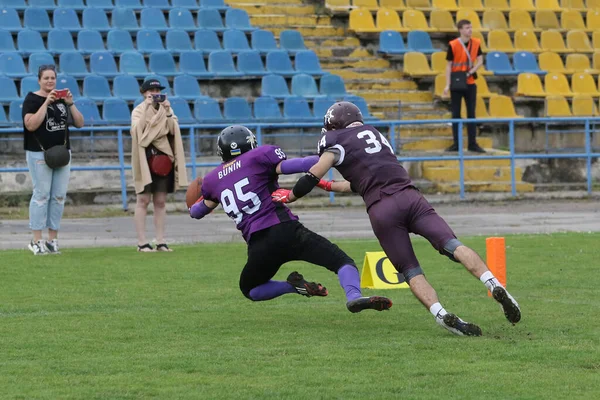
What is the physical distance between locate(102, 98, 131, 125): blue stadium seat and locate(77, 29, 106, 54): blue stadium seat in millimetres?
2031

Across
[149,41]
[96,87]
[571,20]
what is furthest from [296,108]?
[571,20]

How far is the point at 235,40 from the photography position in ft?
71.6

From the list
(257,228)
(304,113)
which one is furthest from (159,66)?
(257,228)

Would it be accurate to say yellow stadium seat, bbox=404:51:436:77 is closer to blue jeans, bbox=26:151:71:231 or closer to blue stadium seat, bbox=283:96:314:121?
blue stadium seat, bbox=283:96:314:121

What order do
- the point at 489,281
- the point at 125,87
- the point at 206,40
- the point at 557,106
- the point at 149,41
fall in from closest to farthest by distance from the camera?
1. the point at 489,281
2. the point at 125,87
3. the point at 149,41
4. the point at 206,40
5. the point at 557,106

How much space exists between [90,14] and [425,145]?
22.7 feet

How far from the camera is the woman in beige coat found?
12.8 m

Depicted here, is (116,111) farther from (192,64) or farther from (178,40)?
(178,40)

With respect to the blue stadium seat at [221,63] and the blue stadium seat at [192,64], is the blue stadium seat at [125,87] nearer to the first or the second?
the blue stadium seat at [192,64]

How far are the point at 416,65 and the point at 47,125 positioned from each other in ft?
37.0

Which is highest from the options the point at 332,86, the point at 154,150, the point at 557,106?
the point at 154,150

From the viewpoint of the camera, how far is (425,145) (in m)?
20.8

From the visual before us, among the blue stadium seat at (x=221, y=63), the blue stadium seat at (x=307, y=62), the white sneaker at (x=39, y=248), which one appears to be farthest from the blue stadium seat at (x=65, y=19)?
the white sneaker at (x=39, y=248)

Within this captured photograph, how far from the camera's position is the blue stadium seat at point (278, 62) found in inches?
847
